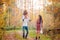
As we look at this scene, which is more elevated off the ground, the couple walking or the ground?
the couple walking

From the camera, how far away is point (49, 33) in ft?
5.92

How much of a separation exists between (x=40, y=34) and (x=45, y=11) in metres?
0.30

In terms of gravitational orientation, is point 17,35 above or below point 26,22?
below

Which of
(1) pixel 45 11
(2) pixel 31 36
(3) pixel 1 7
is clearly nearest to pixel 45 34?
(2) pixel 31 36

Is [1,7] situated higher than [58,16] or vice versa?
[1,7]

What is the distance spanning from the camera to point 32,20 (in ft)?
6.02

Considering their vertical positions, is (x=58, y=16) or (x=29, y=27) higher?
(x=58, y=16)

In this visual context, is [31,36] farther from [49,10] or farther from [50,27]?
[49,10]

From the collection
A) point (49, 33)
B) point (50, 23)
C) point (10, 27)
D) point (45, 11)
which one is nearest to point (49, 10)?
point (45, 11)

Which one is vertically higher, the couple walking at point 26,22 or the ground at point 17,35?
the couple walking at point 26,22

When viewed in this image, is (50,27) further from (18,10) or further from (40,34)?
(18,10)

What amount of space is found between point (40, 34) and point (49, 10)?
327 millimetres

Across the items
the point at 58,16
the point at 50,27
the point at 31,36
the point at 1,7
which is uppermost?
the point at 1,7

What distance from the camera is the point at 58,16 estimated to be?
1.82 metres
